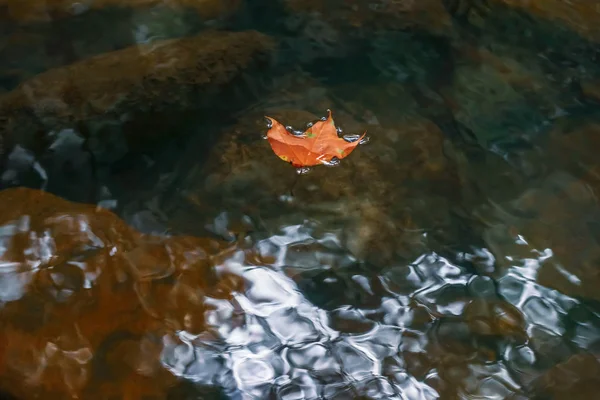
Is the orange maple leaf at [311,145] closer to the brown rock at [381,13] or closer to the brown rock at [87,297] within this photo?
the brown rock at [87,297]

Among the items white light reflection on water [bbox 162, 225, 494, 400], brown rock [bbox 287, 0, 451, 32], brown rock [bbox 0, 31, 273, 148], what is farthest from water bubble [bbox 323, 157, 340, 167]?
brown rock [bbox 287, 0, 451, 32]

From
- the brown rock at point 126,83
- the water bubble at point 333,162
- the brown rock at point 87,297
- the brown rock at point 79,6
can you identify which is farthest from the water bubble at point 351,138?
the brown rock at point 79,6

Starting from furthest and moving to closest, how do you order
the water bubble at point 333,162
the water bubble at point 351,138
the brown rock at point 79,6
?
the brown rock at point 79,6
the water bubble at point 351,138
the water bubble at point 333,162

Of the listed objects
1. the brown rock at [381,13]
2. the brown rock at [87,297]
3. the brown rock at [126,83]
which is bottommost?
the brown rock at [87,297]

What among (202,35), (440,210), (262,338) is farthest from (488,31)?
(262,338)

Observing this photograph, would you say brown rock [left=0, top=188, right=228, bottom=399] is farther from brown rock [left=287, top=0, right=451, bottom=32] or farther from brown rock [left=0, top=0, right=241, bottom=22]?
brown rock [left=287, top=0, right=451, bottom=32]

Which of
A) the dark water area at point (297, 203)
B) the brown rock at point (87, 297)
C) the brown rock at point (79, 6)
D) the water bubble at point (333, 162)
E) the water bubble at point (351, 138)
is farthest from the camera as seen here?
the brown rock at point (79, 6)
